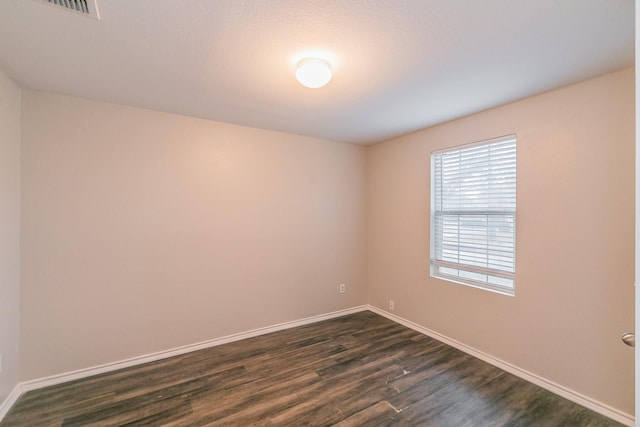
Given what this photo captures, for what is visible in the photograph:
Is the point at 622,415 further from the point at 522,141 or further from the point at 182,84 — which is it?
the point at 182,84

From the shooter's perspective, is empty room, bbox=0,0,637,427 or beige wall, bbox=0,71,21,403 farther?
beige wall, bbox=0,71,21,403

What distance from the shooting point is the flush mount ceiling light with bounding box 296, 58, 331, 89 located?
1.80 metres

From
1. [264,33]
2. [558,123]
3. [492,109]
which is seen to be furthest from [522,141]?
[264,33]

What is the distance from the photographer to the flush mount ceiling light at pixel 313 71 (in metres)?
1.80

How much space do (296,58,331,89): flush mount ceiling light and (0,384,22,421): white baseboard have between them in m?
3.18

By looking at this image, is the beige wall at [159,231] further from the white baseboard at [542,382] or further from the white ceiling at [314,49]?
the white baseboard at [542,382]

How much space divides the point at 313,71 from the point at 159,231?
7.10ft

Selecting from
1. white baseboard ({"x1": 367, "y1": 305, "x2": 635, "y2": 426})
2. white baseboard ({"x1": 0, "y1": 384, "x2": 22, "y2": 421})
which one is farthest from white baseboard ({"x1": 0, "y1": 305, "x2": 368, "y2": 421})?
white baseboard ({"x1": 367, "y1": 305, "x2": 635, "y2": 426})

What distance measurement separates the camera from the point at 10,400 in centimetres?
204

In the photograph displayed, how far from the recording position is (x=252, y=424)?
1.87 metres

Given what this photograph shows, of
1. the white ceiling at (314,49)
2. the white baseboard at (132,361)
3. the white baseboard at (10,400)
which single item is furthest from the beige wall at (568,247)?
the white baseboard at (10,400)

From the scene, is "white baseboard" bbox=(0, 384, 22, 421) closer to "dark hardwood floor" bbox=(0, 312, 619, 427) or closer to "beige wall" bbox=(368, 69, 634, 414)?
"dark hardwood floor" bbox=(0, 312, 619, 427)

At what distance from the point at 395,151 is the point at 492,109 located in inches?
50.2

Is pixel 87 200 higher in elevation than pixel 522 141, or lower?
lower
